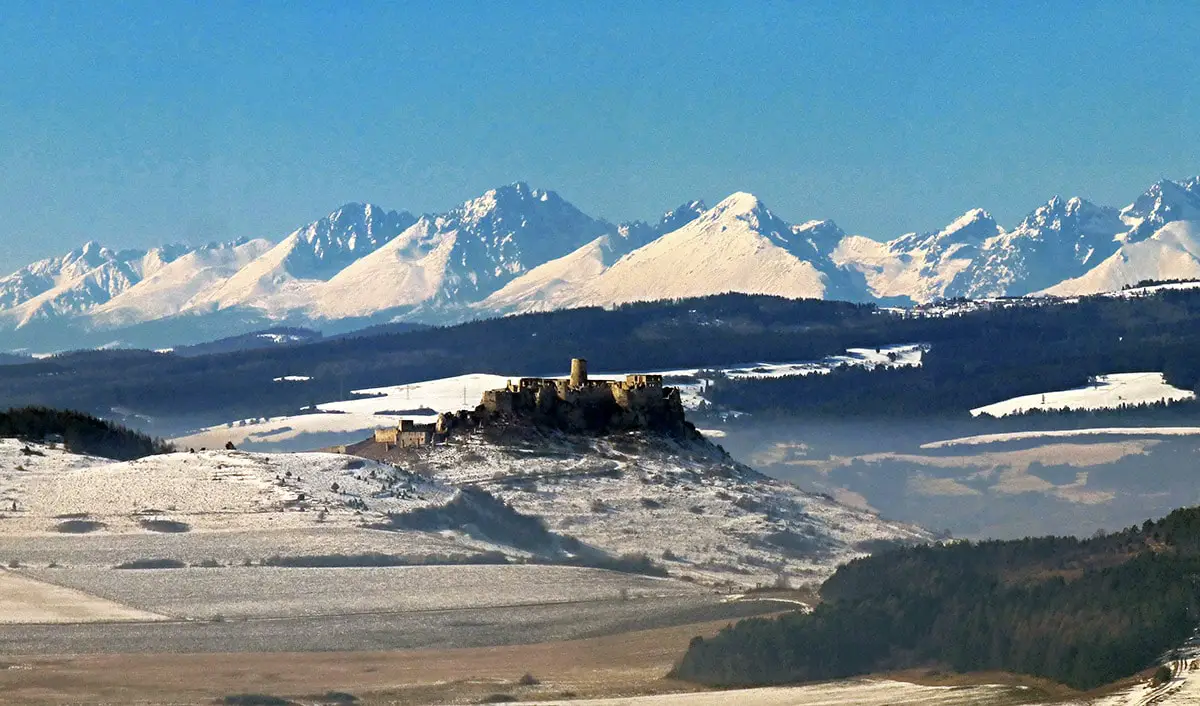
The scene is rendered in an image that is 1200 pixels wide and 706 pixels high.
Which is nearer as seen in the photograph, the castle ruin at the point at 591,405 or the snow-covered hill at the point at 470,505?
the snow-covered hill at the point at 470,505

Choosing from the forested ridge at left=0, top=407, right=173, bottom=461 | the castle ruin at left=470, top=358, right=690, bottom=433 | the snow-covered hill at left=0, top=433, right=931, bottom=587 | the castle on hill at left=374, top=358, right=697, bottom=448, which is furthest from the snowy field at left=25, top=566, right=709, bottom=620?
the castle ruin at left=470, top=358, right=690, bottom=433

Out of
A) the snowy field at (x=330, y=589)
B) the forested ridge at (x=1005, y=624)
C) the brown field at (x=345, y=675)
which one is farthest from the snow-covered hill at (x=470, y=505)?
the forested ridge at (x=1005, y=624)

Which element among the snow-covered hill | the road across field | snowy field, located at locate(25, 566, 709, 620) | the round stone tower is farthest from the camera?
the round stone tower

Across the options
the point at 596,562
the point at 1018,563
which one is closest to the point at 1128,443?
the point at 596,562

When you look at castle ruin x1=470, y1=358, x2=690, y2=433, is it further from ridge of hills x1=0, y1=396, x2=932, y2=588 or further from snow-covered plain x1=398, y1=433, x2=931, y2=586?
snow-covered plain x1=398, y1=433, x2=931, y2=586

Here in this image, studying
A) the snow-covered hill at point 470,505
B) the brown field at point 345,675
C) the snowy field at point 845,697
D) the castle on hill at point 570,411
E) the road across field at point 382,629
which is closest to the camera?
the snowy field at point 845,697

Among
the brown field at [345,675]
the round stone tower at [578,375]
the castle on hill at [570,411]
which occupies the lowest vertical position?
the brown field at [345,675]

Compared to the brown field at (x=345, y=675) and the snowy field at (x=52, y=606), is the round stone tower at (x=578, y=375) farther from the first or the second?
the brown field at (x=345, y=675)
